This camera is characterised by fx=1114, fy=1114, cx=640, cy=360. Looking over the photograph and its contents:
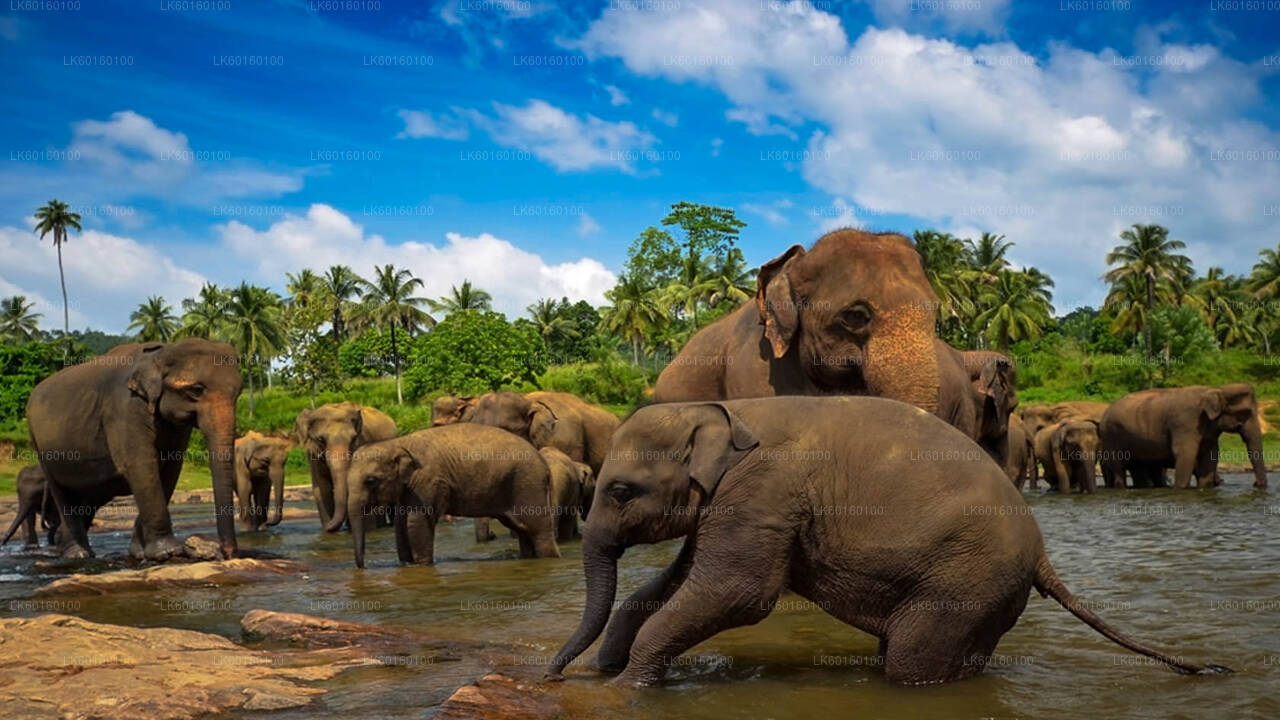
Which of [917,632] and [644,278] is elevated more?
[644,278]

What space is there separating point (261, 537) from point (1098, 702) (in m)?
18.4

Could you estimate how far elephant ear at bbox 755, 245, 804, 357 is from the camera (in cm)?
838

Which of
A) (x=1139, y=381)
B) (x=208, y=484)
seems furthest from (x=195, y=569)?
(x=1139, y=381)

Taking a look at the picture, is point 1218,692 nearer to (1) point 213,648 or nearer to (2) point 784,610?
(2) point 784,610

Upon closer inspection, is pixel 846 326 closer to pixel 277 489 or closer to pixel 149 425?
pixel 149 425

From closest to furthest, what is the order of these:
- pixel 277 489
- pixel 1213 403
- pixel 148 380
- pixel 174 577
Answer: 1. pixel 174 577
2. pixel 148 380
3. pixel 277 489
4. pixel 1213 403

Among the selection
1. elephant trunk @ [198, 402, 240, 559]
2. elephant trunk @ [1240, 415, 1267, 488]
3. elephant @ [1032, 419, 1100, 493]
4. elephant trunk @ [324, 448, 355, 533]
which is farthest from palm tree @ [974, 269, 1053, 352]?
elephant trunk @ [198, 402, 240, 559]

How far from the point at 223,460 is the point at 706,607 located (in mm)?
10054

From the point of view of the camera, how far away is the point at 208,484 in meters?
41.1

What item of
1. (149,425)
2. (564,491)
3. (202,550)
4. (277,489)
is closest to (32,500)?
(277,489)

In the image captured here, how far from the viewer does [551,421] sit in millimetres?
22141

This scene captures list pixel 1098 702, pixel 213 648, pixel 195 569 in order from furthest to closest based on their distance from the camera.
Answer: pixel 195 569
pixel 213 648
pixel 1098 702

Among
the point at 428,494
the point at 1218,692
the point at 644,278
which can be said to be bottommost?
the point at 1218,692

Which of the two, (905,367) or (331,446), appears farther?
(331,446)
